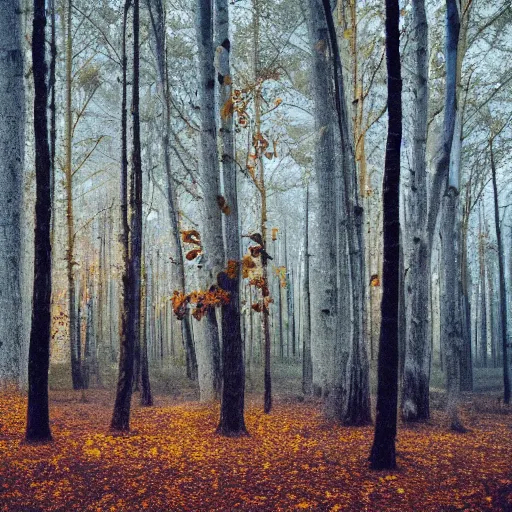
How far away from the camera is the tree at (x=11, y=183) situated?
27.7 feet

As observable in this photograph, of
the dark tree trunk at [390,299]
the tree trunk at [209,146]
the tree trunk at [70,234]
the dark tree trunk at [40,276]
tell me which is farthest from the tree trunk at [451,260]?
the tree trunk at [70,234]

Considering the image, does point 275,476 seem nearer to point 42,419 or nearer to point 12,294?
point 42,419

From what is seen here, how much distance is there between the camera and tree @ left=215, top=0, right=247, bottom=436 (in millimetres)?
7141

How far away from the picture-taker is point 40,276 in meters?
6.16

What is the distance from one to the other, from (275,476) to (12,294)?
5.53 m

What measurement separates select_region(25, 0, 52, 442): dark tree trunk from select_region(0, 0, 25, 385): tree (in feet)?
8.38

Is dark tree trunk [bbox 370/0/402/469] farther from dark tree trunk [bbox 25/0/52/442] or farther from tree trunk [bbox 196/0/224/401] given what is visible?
dark tree trunk [bbox 25/0/52/442]

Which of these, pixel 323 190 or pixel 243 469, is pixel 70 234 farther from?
pixel 243 469

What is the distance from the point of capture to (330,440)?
7145 millimetres

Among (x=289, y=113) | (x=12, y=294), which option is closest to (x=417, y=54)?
(x=12, y=294)

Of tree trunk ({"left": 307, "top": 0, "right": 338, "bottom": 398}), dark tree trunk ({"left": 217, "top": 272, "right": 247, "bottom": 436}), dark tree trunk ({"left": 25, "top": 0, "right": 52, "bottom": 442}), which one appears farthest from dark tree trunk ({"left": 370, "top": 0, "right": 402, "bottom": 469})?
dark tree trunk ({"left": 25, "top": 0, "right": 52, "bottom": 442})

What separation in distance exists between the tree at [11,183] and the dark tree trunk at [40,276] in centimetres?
255

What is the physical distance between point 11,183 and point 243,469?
20.3ft

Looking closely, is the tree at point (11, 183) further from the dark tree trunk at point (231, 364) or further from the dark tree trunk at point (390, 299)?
the dark tree trunk at point (390, 299)
